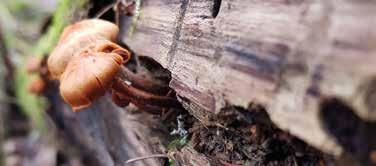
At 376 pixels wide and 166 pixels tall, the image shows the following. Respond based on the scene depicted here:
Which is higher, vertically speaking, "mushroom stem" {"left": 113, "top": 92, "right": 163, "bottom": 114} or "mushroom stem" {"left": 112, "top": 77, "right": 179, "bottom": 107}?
"mushroom stem" {"left": 112, "top": 77, "right": 179, "bottom": 107}

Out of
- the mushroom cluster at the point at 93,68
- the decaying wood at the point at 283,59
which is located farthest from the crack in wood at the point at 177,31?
the mushroom cluster at the point at 93,68

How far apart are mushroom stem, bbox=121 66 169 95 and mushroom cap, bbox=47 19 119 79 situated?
207 millimetres

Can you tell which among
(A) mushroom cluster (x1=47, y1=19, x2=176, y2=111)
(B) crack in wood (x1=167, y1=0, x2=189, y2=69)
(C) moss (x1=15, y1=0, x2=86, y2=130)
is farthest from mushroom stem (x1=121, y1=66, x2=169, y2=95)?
(C) moss (x1=15, y1=0, x2=86, y2=130)

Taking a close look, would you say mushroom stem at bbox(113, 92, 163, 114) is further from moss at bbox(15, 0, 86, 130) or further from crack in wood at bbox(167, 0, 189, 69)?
moss at bbox(15, 0, 86, 130)

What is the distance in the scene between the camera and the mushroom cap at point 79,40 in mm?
2125

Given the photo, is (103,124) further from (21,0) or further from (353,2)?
(21,0)

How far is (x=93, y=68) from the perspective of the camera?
5.91 feet

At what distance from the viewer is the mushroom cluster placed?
5.98 ft

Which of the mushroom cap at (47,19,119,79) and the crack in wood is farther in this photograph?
the mushroom cap at (47,19,119,79)

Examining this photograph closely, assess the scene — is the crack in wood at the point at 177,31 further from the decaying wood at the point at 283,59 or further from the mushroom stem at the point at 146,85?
the mushroom stem at the point at 146,85

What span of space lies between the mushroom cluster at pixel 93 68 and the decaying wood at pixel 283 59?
0.34 m

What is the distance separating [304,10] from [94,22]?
143 cm

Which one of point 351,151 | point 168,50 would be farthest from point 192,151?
point 351,151

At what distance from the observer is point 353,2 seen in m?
0.99
